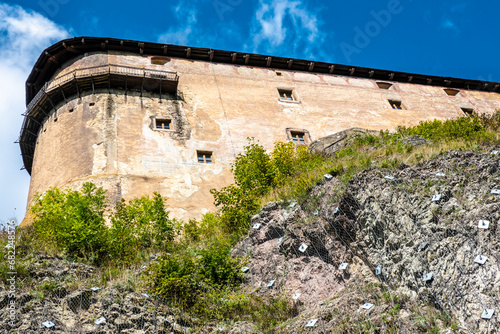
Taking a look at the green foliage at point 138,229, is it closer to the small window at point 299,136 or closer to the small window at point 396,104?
the small window at point 299,136

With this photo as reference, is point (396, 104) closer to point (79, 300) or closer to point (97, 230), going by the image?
point (97, 230)

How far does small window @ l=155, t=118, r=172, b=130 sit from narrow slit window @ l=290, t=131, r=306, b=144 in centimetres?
520

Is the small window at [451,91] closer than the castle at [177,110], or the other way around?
the castle at [177,110]

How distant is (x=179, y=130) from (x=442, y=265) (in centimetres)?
1274

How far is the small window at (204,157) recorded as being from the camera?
17172 mm

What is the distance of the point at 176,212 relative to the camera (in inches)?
593

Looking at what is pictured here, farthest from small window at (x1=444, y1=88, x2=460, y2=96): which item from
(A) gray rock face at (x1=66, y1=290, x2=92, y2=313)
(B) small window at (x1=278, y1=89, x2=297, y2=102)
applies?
(A) gray rock face at (x1=66, y1=290, x2=92, y2=313)

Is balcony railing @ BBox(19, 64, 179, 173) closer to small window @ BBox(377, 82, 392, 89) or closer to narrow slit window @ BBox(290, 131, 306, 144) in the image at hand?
narrow slit window @ BBox(290, 131, 306, 144)

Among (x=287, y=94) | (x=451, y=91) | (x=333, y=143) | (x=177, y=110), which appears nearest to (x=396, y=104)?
(x=451, y=91)

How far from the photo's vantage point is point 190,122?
60.5 ft

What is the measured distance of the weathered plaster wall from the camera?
15.9 meters

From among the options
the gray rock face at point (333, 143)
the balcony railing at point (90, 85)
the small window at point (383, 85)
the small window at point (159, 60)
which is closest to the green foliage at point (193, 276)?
the gray rock face at point (333, 143)

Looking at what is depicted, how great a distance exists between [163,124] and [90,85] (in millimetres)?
3447

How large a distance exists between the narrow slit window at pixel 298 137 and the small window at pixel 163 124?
520cm
